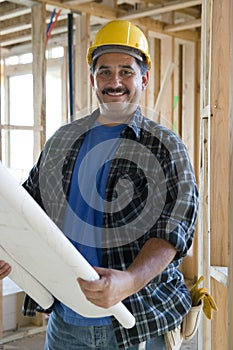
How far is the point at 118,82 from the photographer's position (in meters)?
1.61

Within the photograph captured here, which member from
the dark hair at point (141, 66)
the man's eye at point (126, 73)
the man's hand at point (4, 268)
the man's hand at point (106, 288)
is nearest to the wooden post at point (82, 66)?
the dark hair at point (141, 66)

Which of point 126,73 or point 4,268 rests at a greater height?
point 126,73

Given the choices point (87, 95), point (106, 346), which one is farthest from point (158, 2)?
point (106, 346)

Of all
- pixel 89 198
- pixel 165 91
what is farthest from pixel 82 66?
pixel 89 198

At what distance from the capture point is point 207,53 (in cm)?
236

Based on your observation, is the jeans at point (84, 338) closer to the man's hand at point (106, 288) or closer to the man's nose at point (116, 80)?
the man's hand at point (106, 288)

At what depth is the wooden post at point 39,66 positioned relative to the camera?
353cm

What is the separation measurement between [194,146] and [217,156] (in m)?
2.91

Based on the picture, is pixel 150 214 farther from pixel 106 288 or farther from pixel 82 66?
pixel 82 66

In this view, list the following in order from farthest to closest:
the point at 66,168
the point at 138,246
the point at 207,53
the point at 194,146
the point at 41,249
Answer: the point at 194,146 → the point at 207,53 → the point at 66,168 → the point at 138,246 → the point at 41,249

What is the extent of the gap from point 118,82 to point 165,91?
126 inches

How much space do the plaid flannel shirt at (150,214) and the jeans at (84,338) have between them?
4cm

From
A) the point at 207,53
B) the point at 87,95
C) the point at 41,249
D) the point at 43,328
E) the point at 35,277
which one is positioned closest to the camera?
the point at 41,249

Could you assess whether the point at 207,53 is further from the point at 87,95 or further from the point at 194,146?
the point at 194,146
